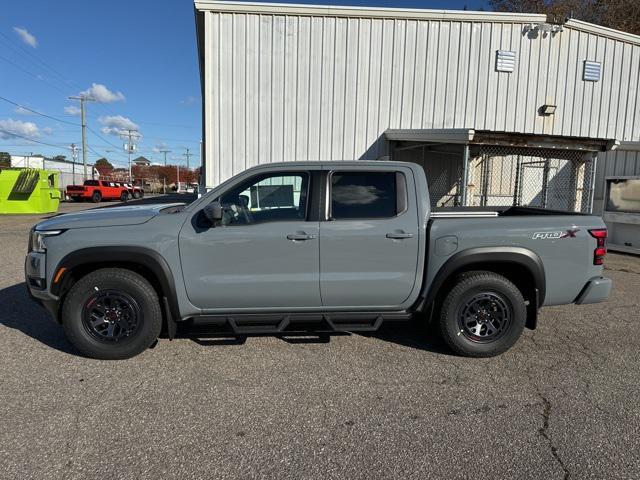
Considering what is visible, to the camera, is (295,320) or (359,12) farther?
(359,12)

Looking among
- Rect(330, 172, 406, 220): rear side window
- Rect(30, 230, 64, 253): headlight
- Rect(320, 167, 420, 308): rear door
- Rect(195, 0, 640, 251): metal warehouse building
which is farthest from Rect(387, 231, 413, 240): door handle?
Rect(195, 0, 640, 251): metal warehouse building

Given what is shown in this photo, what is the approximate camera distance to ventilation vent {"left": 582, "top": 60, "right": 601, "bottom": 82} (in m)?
11.8

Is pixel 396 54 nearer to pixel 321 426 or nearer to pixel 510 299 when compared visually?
pixel 510 299

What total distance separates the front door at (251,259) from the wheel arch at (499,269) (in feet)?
3.63

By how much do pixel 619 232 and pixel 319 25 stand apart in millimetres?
9158

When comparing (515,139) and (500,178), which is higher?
(515,139)

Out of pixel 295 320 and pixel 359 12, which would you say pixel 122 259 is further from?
pixel 359 12

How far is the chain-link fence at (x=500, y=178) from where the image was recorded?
470 inches

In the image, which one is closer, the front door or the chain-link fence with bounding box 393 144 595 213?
the front door

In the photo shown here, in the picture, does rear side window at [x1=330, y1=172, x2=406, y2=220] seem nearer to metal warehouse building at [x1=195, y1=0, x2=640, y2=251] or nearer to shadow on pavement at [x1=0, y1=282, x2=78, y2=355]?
shadow on pavement at [x1=0, y1=282, x2=78, y2=355]

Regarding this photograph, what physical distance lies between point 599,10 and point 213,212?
26946 millimetres

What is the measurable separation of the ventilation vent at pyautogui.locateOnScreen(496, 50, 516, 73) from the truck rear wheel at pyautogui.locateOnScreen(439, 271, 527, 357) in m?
9.46

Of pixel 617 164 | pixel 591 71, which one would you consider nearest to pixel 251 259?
pixel 591 71

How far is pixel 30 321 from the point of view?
15.9 ft
